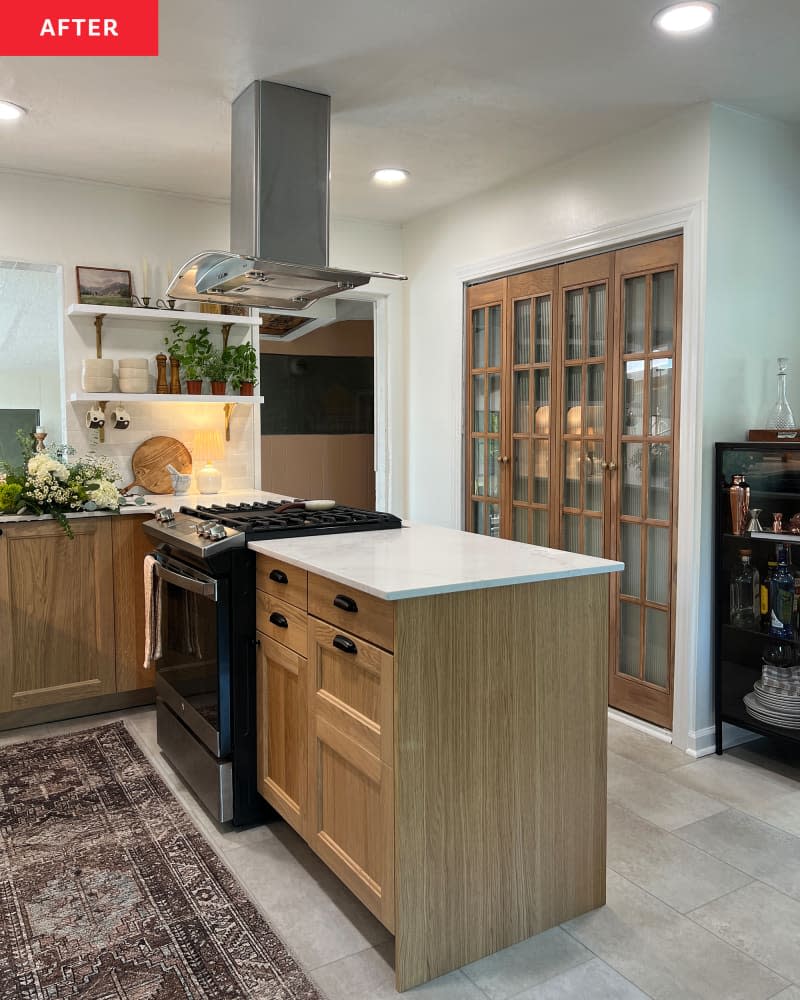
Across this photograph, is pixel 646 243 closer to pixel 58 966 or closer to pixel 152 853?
pixel 152 853

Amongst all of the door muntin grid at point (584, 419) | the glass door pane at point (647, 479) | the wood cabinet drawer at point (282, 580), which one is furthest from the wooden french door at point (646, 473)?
the wood cabinet drawer at point (282, 580)

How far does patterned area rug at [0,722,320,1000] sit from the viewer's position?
1.87 m

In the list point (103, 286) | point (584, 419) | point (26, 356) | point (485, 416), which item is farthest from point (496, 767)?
point (26, 356)

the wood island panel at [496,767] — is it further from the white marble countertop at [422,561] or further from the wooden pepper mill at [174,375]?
the wooden pepper mill at [174,375]

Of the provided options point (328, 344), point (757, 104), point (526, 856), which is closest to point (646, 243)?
point (757, 104)

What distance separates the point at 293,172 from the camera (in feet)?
9.78

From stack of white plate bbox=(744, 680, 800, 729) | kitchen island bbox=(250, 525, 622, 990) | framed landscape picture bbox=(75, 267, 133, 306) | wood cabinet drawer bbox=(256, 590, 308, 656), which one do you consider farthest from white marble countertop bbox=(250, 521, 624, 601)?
framed landscape picture bbox=(75, 267, 133, 306)

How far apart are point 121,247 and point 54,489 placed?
1.46m

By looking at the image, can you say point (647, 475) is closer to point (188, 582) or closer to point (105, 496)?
point (188, 582)

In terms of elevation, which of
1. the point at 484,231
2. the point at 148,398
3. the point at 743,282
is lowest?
the point at 148,398

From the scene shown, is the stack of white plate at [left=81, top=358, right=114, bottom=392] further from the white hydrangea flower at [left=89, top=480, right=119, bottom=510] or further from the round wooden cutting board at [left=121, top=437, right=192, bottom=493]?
the white hydrangea flower at [left=89, top=480, right=119, bottom=510]

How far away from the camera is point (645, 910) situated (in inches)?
84.9

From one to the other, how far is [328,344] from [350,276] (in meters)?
3.94

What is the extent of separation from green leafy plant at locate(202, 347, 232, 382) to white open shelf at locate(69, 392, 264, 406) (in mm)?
107
